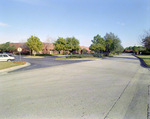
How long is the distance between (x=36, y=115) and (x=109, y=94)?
3.03 m

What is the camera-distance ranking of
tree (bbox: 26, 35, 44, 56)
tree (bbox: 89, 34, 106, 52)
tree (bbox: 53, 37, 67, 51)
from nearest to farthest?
1. tree (bbox: 89, 34, 106, 52)
2. tree (bbox: 26, 35, 44, 56)
3. tree (bbox: 53, 37, 67, 51)

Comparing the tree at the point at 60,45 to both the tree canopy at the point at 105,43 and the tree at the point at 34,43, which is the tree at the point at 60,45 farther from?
the tree canopy at the point at 105,43

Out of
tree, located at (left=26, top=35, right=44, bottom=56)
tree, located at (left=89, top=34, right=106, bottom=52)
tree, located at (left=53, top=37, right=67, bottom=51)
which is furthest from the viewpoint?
tree, located at (left=53, top=37, right=67, bottom=51)

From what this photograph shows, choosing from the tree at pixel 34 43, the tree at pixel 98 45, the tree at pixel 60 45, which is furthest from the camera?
the tree at pixel 60 45

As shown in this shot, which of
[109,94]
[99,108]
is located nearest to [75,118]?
[99,108]

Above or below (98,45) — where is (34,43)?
above

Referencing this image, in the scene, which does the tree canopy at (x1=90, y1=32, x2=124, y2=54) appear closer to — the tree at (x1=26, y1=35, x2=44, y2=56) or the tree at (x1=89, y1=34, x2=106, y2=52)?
the tree at (x1=89, y1=34, x2=106, y2=52)

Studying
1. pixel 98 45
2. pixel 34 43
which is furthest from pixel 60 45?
pixel 98 45

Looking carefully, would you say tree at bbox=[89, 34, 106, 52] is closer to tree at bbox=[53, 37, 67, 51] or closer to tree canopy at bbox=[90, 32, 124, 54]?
tree canopy at bbox=[90, 32, 124, 54]

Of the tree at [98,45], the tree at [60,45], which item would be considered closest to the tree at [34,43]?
the tree at [60,45]

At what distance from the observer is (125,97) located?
4574mm

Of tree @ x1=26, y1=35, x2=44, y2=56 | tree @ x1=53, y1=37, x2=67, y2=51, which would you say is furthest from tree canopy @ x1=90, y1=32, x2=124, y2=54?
tree @ x1=26, y1=35, x2=44, y2=56

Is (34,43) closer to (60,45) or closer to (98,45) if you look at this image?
(60,45)

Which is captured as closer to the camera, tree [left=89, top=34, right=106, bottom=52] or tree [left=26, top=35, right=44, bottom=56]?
tree [left=89, top=34, right=106, bottom=52]
